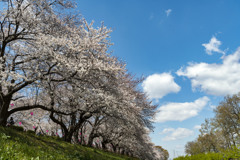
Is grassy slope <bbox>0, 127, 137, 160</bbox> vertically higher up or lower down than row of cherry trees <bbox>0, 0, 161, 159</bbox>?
lower down

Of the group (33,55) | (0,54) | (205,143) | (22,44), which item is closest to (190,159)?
(33,55)

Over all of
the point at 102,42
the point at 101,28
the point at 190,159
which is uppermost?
the point at 101,28

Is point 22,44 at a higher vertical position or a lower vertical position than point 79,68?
higher

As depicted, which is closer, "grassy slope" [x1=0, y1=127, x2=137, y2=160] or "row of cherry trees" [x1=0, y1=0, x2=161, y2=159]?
"grassy slope" [x1=0, y1=127, x2=137, y2=160]

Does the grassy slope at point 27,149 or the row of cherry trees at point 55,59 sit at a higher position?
the row of cherry trees at point 55,59

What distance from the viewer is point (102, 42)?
14.8m

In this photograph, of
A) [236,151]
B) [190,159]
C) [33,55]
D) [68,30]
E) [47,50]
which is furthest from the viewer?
[68,30]

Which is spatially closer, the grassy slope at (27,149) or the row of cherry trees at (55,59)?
the grassy slope at (27,149)

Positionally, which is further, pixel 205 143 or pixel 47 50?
pixel 205 143

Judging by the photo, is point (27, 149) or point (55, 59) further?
point (55, 59)

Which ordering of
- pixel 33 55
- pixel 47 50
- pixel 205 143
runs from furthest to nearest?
pixel 205 143, pixel 33 55, pixel 47 50

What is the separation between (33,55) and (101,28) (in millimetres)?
6267

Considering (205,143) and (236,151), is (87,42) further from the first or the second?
(205,143)

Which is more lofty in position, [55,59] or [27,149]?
[55,59]
